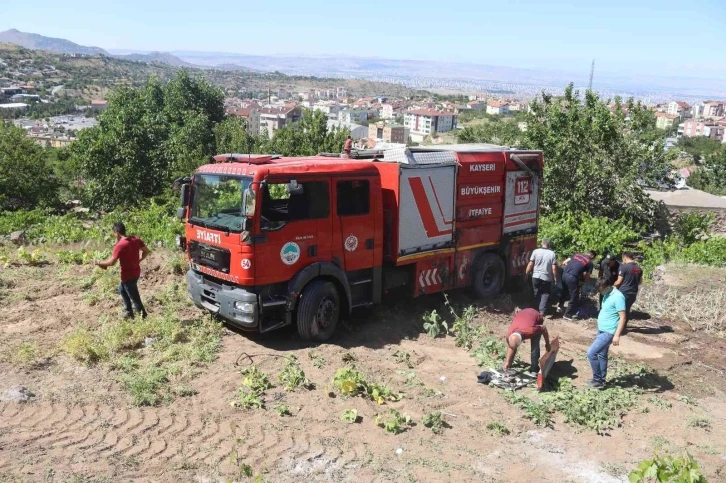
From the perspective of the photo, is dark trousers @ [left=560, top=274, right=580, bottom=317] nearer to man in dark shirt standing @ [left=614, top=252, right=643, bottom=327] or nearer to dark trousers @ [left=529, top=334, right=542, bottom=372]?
man in dark shirt standing @ [left=614, top=252, right=643, bottom=327]

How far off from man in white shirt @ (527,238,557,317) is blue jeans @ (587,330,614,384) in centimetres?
272

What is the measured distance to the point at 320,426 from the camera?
5875 mm

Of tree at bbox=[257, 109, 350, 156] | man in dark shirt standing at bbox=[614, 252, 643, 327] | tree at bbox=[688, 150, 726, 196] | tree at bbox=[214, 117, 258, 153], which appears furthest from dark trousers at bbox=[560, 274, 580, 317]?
tree at bbox=[688, 150, 726, 196]

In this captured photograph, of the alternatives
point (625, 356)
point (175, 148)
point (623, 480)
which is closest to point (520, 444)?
point (623, 480)

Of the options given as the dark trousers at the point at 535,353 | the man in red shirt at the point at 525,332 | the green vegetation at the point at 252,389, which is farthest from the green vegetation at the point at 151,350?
the dark trousers at the point at 535,353

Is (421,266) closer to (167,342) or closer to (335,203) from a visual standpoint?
(335,203)

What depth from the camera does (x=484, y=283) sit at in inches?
420

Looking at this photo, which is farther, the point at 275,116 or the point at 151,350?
the point at 275,116

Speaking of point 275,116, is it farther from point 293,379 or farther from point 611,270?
point 293,379

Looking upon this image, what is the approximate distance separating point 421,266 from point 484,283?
1.98 metres

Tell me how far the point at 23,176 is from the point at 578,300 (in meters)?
26.4

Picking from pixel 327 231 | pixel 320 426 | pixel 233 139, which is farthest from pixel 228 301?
pixel 233 139

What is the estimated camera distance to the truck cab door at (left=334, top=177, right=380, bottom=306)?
8023 millimetres

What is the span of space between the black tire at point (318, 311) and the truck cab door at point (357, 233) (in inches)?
16.9
